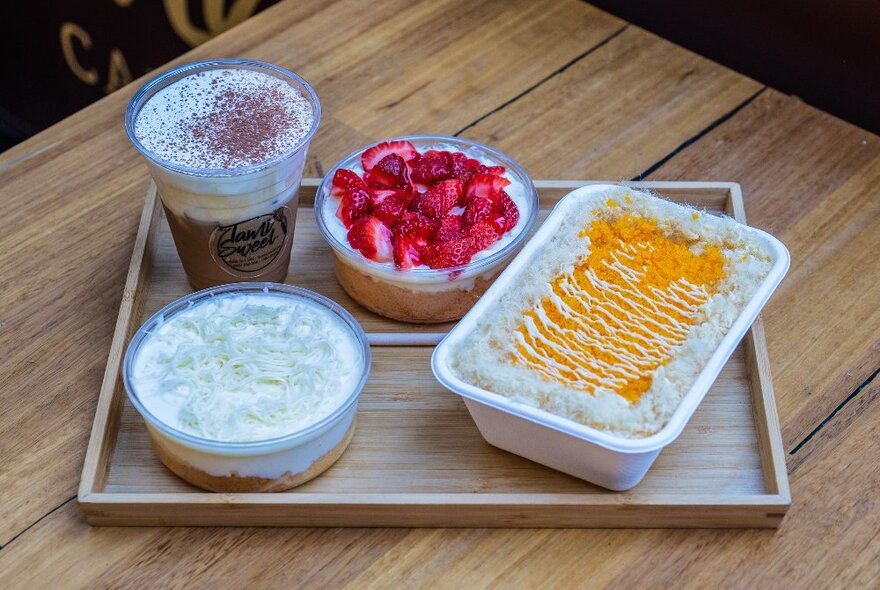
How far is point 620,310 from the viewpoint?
137 cm

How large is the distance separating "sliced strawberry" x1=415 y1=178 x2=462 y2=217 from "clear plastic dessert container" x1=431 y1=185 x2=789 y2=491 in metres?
0.18

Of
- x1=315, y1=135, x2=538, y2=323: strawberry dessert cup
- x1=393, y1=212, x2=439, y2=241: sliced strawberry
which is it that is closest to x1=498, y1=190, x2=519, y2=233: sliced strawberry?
x1=315, y1=135, x2=538, y2=323: strawberry dessert cup

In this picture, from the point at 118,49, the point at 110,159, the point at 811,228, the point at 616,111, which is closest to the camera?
the point at 811,228

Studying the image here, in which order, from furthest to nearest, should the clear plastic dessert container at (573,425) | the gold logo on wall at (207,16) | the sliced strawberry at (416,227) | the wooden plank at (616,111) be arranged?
the gold logo on wall at (207,16)
the wooden plank at (616,111)
the sliced strawberry at (416,227)
the clear plastic dessert container at (573,425)

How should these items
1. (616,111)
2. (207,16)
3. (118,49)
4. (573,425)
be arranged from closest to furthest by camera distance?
(573,425)
(616,111)
(207,16)
(118,49)

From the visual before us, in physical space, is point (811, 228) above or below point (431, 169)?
below

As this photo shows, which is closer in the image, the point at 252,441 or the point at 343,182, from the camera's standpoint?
the point at 252,441

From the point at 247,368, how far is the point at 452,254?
34 cm

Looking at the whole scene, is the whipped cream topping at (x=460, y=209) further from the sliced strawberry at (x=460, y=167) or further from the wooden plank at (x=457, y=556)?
the wooden plank at (x=457, y=556)

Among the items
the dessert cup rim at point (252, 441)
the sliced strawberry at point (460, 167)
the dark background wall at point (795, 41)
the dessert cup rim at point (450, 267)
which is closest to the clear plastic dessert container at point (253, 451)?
the dessert cup rim at point (252, 441)

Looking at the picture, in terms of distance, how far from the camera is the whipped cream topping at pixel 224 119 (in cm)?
146

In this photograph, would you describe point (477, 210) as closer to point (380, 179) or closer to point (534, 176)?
point (380, 179)

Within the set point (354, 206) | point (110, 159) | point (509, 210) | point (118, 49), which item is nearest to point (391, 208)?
point (354, 206)

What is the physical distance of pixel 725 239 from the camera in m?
1.46
